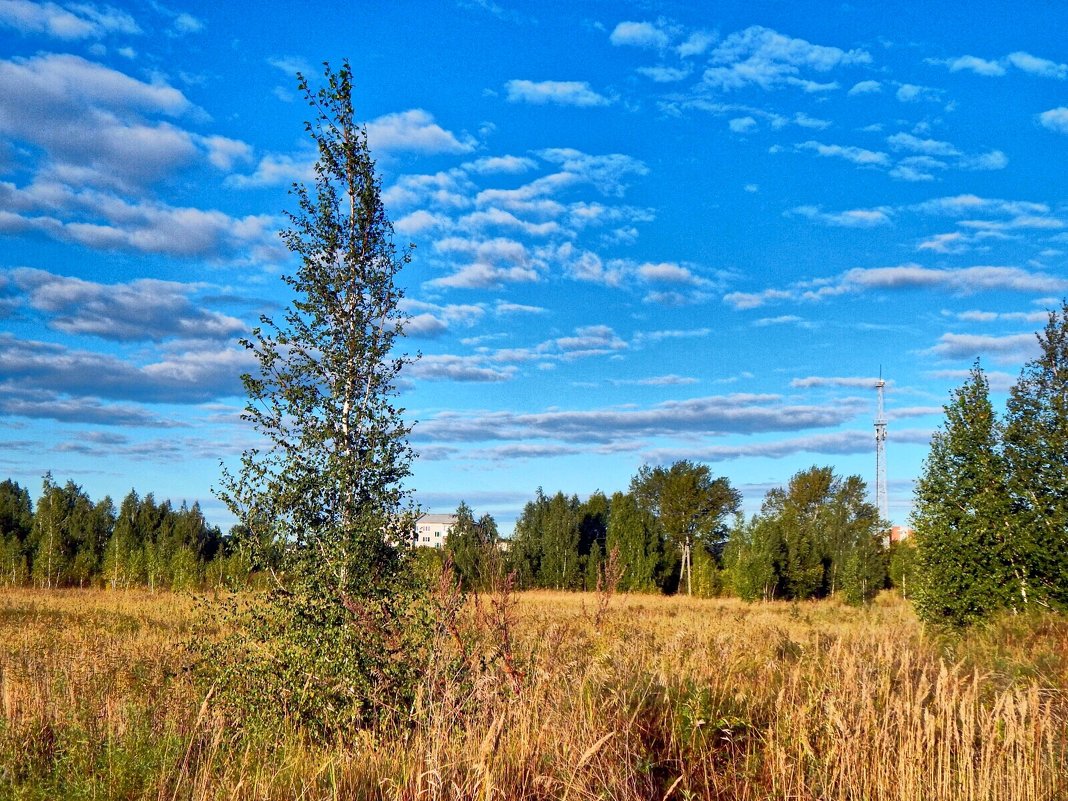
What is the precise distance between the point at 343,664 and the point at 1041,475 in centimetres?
2185

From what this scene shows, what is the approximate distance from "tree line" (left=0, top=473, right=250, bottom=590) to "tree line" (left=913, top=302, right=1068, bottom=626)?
105 ft

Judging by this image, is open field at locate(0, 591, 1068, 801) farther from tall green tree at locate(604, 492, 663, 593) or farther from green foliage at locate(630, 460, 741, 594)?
green foliage at locate(630, 460, 741, 594)

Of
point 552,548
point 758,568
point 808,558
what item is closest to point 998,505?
point 758,568

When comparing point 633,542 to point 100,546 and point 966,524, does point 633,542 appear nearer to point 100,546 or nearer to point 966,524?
point 966,524

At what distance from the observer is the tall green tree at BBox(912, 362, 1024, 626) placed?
21.9 meters

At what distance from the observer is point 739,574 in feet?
162

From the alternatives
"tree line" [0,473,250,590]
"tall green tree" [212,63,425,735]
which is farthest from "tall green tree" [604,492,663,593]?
"tall green tree" [212,63,425,735]

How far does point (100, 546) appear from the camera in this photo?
191 feet

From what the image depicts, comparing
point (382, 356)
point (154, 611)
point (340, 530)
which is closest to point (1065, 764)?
point (340, 530)

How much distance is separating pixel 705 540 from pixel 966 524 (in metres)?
40.2

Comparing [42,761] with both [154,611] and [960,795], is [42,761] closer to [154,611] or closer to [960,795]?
[960,795]

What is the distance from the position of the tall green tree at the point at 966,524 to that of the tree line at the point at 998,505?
29 mm

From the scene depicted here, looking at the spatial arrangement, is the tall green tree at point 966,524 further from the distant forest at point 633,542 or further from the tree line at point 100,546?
the tree line at point 100,546

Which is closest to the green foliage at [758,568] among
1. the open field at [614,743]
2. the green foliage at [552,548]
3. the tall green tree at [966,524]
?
the green foliage at [552,548]
